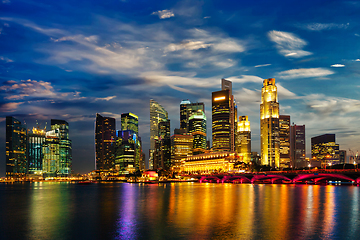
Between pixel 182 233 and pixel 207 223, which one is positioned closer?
pixel 182 233

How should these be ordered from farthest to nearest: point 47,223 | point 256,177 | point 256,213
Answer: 1. point 256,177
2. point 256,213
3. point 47,223

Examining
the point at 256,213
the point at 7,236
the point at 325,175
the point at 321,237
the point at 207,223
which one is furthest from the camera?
the point at 325,175

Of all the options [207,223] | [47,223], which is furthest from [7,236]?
[207,223]

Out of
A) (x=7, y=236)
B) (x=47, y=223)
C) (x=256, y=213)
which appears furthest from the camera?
(x=256, y=213)

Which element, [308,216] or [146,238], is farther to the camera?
[308,216]

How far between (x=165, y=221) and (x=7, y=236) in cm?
2343

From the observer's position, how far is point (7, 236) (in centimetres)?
4512

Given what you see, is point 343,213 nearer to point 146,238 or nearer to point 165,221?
point 165,221

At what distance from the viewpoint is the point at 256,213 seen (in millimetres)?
62750

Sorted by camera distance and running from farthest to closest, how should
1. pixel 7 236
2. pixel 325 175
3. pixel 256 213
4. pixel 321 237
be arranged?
pixel 325 175, pixel 256 213, pixel 7 236, pixel 321 237

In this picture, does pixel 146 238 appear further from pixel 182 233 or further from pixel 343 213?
pixel 343 213

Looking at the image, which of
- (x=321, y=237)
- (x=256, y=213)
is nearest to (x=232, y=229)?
(x=321, y=237)

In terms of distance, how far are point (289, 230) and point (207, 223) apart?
12260 millimetres

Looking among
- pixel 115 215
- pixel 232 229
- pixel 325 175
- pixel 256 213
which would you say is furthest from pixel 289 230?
pixel 325 175
